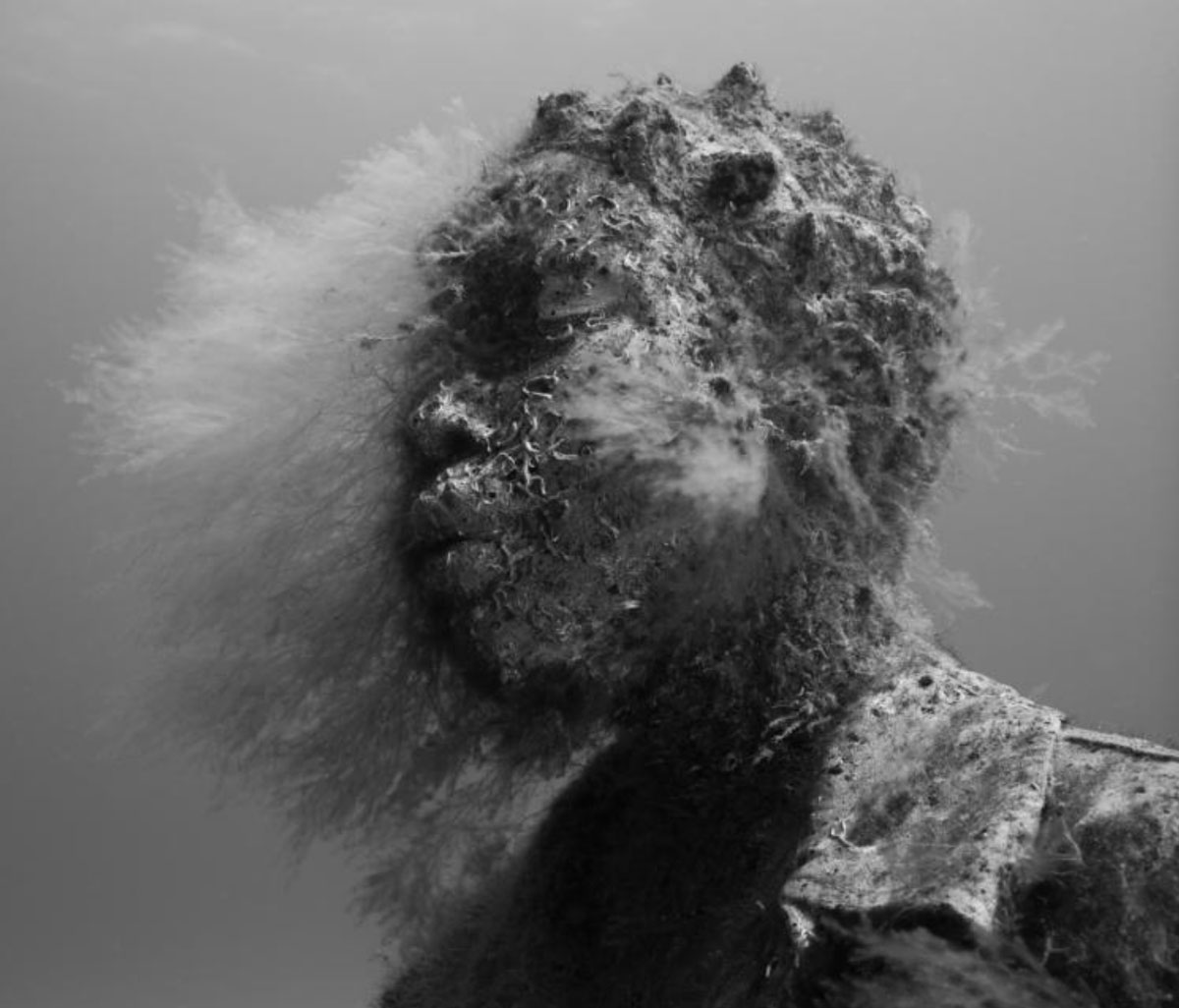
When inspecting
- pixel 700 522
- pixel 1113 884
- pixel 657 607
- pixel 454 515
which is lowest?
pixel 1113 884

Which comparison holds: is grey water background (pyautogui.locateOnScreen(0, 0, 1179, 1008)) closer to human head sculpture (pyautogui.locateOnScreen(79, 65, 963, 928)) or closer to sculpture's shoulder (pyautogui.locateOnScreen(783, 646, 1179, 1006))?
human head sculpture (pyautogui.locateOnScreen(79, 65, 963, 928))

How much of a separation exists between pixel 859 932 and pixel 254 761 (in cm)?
175

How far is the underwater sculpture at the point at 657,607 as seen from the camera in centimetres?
157

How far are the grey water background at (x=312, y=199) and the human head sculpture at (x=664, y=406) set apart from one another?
17.9 metres

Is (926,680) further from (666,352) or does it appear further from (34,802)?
(34,802)

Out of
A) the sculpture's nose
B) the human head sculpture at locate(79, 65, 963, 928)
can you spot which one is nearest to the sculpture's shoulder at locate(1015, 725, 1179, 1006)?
the human head sculpture at locate(79, 65, 963, 928)

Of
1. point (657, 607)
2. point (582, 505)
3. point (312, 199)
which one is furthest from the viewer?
point (312, 199)

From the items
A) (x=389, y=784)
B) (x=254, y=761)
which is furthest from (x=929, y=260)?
(x=254, y=761)

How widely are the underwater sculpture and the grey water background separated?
56.9ft

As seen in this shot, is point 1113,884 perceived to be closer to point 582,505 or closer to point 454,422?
point 582,505

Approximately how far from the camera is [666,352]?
189 cm

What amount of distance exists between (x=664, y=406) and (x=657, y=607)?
40cm

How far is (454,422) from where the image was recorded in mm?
1950

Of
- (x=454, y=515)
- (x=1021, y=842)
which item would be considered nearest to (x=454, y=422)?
(x=454, y=515)
